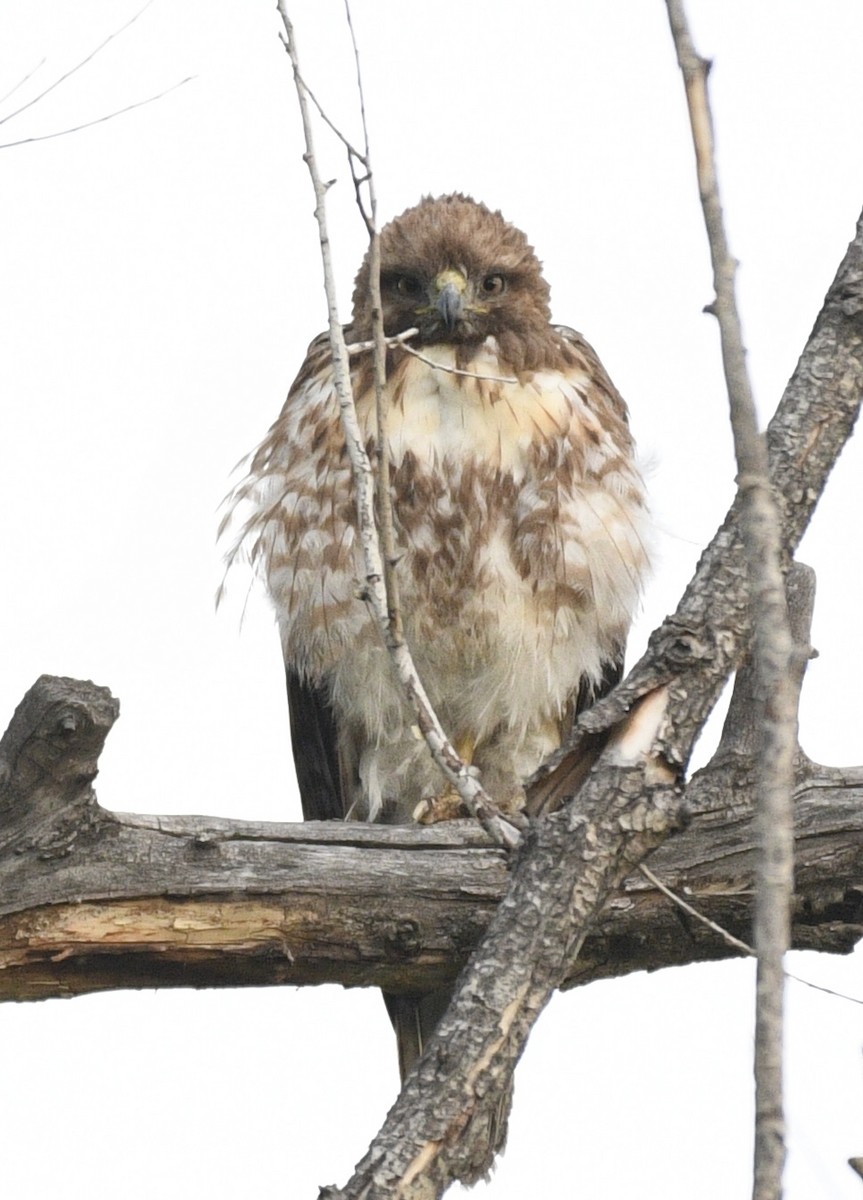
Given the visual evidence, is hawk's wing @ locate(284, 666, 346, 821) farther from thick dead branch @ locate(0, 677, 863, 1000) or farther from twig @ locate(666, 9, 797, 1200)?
twig @ locate(666, 9, 797, 1200)

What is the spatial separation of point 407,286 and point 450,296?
23cm

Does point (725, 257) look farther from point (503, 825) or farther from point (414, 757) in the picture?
point (414, 757)

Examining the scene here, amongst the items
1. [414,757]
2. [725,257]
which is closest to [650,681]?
[725,257]

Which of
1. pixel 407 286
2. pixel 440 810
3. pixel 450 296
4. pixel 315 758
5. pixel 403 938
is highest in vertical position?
pixel 407 286

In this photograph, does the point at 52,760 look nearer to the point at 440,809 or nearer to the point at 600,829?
the point at 600,829

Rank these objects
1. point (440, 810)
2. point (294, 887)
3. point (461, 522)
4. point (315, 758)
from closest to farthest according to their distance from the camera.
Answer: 1. point (294, 887)
2. point (461, 522)
3. point (440, 810)
4. point (315, 758)

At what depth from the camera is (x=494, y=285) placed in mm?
5379

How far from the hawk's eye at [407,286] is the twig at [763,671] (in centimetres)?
327

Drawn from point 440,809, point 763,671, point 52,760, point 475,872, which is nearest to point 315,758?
point 440,809

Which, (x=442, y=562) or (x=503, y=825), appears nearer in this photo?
(x=503, y=825)

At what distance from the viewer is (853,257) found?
355 centimetres

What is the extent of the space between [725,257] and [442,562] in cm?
310

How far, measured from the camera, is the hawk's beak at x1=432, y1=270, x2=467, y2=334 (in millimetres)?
5129

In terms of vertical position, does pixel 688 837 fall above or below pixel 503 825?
above
